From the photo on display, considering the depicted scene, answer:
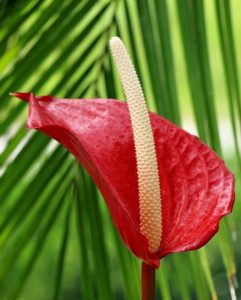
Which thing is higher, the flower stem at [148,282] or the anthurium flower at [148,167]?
the anthurium flower at [148,167]

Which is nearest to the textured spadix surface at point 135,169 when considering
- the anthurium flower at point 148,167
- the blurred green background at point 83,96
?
the anthurium flower at point 148,167

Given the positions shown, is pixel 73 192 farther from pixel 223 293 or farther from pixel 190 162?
pixel 223 293

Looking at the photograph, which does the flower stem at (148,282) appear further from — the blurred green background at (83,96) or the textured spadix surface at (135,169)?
the blurred green background at (83,96)

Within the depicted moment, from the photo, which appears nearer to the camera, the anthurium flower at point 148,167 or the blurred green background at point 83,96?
the anthurium flower at point 148,167

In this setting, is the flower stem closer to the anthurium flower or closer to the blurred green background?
the anthurium flower

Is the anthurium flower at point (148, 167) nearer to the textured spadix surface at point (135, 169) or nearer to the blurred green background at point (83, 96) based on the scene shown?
the textured spadix surface at point (135, 169)

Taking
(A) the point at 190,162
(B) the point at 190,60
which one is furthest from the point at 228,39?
(A) the point at 190,162

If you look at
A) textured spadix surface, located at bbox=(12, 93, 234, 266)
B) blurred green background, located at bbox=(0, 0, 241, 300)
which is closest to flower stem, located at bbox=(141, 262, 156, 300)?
textured spadix surface, located at bbox=(12, 93, 234, 266)
